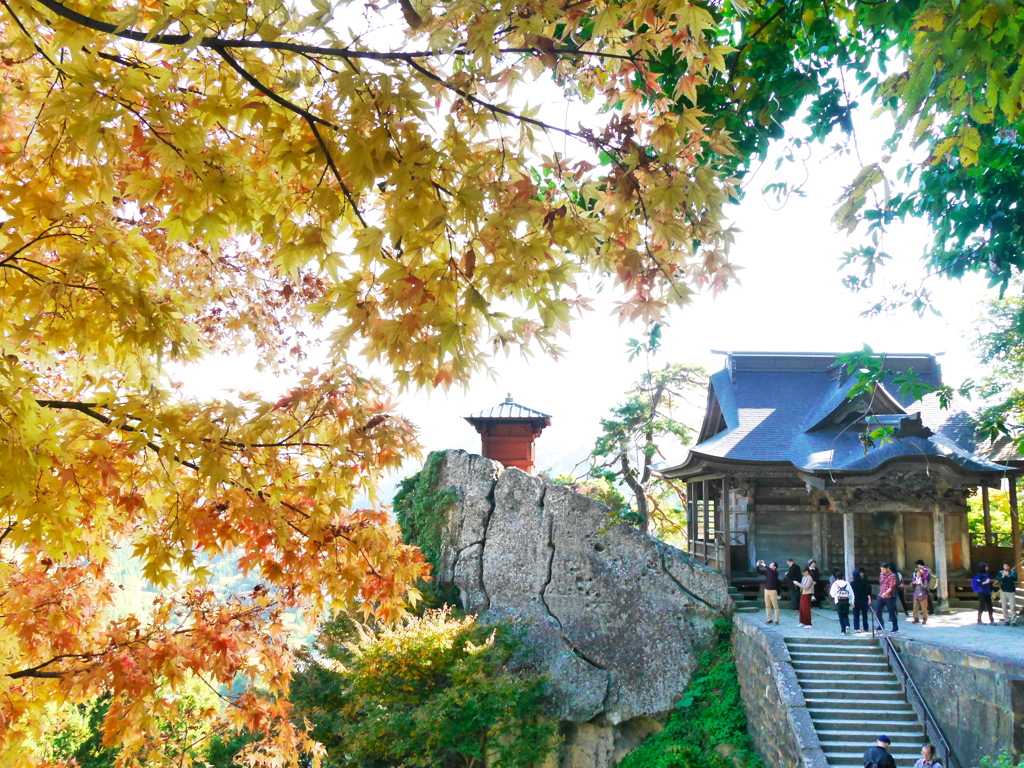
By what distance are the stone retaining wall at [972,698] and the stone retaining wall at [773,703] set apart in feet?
5.09

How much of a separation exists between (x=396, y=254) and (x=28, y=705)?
2.98 metres

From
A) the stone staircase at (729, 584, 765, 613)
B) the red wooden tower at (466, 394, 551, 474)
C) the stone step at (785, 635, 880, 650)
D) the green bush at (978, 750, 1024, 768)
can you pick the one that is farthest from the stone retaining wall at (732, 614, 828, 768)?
the red wooden tower at (466, 394, 551, 474)

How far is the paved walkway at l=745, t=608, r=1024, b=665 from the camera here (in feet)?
28.9

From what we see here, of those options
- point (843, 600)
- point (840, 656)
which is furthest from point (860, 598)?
point (840, 656)

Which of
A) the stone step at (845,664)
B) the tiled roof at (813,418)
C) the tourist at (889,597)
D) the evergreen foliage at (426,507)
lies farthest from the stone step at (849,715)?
the evergreen foliage at (426,507)

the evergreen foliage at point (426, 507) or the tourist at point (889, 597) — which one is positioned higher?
the evergreen foliage at point (426, 507)

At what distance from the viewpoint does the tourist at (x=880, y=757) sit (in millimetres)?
7215

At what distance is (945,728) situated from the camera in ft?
27.5

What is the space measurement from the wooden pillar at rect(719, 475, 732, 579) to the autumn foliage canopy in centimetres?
1166

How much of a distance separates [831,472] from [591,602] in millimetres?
4716

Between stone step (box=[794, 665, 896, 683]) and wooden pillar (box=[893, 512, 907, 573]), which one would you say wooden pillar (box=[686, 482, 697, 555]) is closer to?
wooden pillar (box=[893, 512, 907, 573])

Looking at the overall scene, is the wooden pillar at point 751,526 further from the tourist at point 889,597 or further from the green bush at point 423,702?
the green bush at point 423,702

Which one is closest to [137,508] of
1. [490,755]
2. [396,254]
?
[396,254]

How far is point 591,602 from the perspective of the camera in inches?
480
